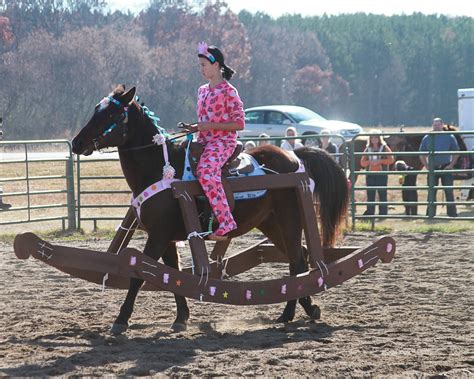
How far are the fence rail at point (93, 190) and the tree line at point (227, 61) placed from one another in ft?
55.3

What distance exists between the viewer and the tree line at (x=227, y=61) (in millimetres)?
45250

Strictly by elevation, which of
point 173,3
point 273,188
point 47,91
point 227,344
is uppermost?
point 173,3

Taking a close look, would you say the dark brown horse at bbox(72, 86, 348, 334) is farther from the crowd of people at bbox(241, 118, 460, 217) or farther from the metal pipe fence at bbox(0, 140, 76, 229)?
the metal pipe fence at bbox(0, 140, 76, 229)

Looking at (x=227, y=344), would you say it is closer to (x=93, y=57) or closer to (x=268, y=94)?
(x=93, y=57)

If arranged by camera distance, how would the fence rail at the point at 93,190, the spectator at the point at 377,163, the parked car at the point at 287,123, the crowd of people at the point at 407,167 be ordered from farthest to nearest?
the parked car at the point at 287,123, the spectator at the point at 377,163, the crowd of people at the point at 407,167, the fence rail at the point at 93,190

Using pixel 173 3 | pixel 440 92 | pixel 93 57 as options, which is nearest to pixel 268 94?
pixel 173 3

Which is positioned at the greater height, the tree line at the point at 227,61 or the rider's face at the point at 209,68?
the tree line at the point at 227,61

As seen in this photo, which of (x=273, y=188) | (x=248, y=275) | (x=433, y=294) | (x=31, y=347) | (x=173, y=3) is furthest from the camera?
(x=173, y=3)

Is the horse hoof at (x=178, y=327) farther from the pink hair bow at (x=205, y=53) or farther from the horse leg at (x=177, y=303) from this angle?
the pink hair bow at (x=205, y=53)

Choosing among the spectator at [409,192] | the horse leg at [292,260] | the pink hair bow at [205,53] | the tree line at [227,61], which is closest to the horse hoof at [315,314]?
the horse leg at [292,260]

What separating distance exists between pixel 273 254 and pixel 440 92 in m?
75.2

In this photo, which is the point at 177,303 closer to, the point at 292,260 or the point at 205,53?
the point at 292,260

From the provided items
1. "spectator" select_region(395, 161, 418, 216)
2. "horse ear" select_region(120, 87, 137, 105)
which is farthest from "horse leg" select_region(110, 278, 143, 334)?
"spectator" select_region(395, 161, 418, 216)

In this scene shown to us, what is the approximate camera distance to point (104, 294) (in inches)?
351
